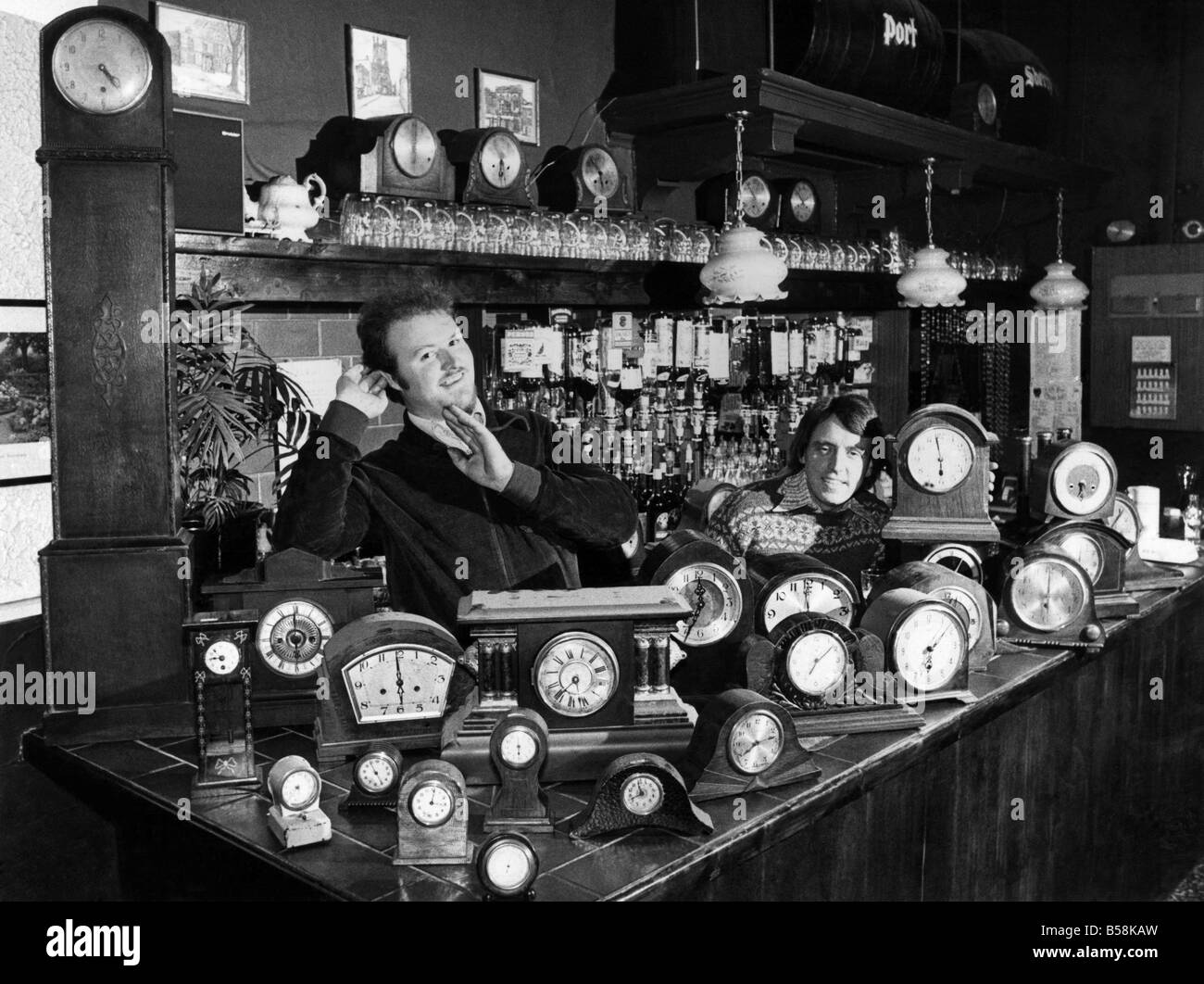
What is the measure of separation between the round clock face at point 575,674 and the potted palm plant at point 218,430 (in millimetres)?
933

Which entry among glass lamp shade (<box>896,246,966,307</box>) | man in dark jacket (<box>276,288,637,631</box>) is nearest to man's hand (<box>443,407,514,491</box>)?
man in dark jacket (<box>276,288,637,631</box>)

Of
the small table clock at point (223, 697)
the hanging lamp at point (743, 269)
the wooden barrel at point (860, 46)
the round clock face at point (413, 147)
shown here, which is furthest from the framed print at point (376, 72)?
the small table clock at point (223, 697)

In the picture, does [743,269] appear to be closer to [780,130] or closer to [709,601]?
[780,130]

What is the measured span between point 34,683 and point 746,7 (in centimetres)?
329

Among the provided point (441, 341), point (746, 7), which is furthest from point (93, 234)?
point (746, 7)

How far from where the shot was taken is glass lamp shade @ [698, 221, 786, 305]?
384 centimetres

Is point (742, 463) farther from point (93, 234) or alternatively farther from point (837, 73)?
point (93, 234)

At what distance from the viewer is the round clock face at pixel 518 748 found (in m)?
2.07

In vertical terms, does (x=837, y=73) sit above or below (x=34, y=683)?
above

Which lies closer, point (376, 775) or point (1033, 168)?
point (376, 775)

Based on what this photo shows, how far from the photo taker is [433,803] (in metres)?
1.96

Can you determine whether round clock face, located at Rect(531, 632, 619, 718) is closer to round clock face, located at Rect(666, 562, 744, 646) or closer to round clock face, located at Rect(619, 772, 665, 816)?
round clock face, located at Rect(619, 772, 665, 816)

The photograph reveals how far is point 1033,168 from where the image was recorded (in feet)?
19.6

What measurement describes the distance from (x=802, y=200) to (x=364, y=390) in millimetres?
2967
